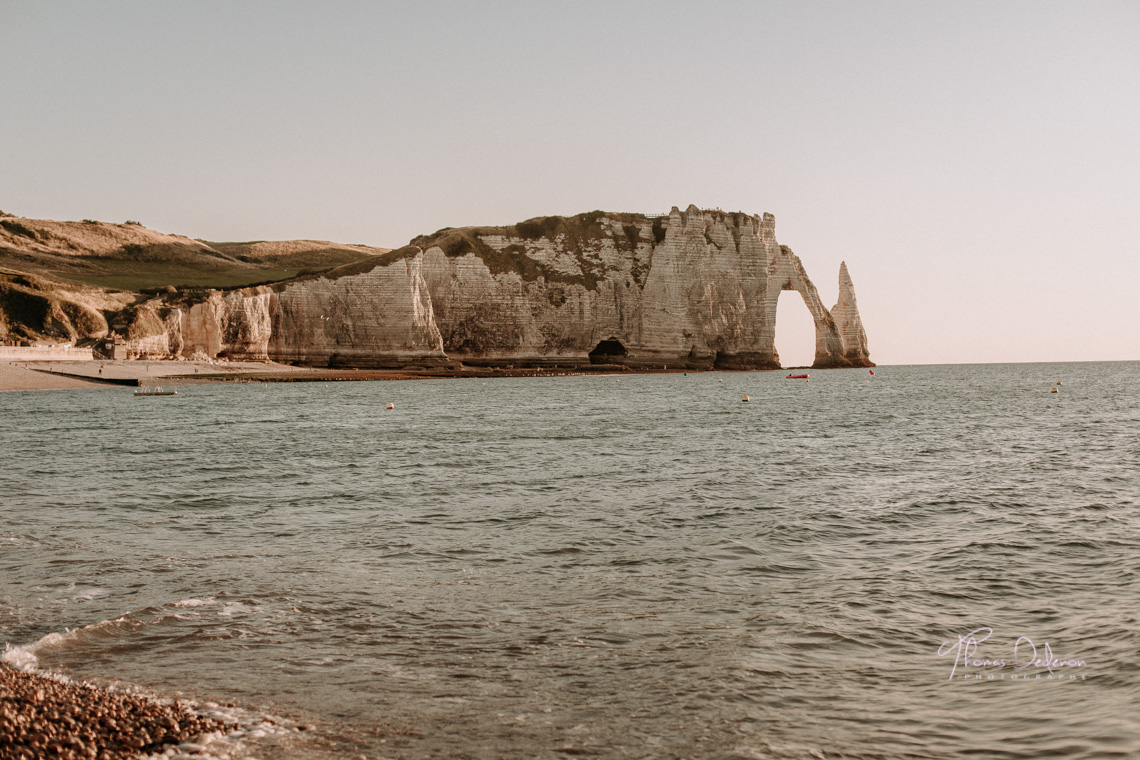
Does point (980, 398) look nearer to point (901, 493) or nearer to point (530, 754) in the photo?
point (901, 493)

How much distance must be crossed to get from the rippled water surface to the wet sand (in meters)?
0.65

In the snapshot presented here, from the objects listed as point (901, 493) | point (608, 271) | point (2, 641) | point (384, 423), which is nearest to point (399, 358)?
point (608, 271)

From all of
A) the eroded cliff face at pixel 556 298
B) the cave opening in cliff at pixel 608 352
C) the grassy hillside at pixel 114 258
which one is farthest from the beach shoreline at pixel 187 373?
the grassy hillside at pixel 114 258

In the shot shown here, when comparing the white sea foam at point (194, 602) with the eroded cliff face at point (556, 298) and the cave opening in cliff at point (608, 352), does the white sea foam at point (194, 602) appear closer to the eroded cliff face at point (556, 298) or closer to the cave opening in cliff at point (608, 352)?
the eroded cliff face at point (556, 298)

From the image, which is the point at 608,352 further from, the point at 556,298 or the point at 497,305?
the point at 497,305

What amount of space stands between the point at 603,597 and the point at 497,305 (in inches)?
4165

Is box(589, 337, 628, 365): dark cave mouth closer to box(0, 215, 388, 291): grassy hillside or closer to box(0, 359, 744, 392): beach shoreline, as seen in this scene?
box(0, 359, 744, 392): beach shoreline

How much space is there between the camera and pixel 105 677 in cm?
793

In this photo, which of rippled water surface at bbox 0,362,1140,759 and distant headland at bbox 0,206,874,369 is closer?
rippled water surface at bbox 0,362,1140,759

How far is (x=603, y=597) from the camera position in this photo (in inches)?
424

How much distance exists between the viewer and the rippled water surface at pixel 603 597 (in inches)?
279

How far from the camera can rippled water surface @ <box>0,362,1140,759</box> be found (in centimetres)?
709

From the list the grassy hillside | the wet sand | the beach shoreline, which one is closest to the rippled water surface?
the wet sand

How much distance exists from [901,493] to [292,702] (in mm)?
16227
